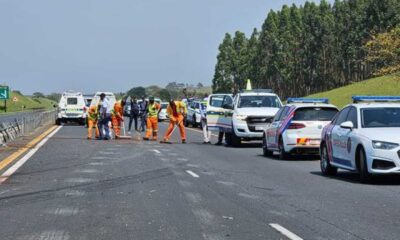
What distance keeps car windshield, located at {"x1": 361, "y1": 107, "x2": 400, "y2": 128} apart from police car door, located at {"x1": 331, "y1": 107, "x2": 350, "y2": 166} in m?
0.56

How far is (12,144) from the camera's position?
1056 inches

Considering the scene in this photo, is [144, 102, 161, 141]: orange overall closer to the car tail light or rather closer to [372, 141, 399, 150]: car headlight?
the car tail light

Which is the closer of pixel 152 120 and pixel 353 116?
pixel 353 116

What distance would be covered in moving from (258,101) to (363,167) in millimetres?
13738

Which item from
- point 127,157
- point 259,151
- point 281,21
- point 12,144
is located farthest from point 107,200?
point 281,21

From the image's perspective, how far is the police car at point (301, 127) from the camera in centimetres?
2072

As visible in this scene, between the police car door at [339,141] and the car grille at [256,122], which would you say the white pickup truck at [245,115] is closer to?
the car grille at [256,122]

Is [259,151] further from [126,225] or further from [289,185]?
[126,225]

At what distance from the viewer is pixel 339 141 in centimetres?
1565

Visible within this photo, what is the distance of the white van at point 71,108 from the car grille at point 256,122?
2332 centimetres

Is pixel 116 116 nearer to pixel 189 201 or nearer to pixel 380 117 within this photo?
pixel 380 117

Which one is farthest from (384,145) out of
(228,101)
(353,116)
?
(228,101)

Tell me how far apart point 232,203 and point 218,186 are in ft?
8.17

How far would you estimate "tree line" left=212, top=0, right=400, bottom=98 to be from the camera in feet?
303
